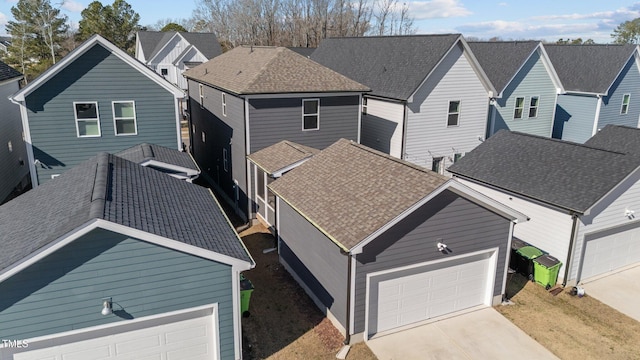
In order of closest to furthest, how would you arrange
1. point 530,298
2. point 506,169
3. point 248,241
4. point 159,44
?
point 530,298, point 506,169, point 248,241, point 159,44

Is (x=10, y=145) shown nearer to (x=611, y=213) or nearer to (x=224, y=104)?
(x=224, y=104)

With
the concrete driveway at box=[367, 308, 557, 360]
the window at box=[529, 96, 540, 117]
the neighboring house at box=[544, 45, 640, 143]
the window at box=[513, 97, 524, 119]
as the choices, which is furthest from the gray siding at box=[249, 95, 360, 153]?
the neighboring house at box=[544, 45, 640, 143]

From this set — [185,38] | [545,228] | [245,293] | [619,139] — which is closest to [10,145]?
[245,293]

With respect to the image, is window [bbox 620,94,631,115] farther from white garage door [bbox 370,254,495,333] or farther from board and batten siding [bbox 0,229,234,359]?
board and batten siding [bbox 0,229,234,359]

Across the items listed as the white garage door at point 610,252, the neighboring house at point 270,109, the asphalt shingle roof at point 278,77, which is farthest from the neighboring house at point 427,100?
the white garage door at point 610,252

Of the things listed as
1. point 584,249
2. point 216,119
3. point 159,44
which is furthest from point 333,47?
point 159,44

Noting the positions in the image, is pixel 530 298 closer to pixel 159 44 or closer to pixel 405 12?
pixel 159 44
